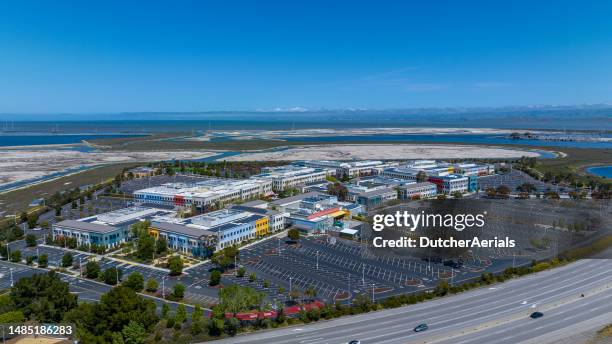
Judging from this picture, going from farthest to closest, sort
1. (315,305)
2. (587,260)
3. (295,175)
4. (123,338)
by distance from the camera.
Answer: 1. (295,175)
2. (587,260)
3. (315,305)
4. (123,338)

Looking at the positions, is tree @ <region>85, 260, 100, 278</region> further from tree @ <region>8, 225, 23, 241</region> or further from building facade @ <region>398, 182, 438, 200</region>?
building facade @ <region>398, 182, 438, 200</region>

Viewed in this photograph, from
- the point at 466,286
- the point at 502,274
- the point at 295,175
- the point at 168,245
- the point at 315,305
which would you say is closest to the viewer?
the point at 315,305

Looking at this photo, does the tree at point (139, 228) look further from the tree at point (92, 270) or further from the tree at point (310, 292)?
the tree at point (310, 292)

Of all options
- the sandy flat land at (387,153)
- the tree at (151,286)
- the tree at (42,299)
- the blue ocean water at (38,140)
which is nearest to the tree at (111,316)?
the tree at (42,299)

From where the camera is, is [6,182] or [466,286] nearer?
[466,286]

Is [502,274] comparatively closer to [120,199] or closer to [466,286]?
[466,286]

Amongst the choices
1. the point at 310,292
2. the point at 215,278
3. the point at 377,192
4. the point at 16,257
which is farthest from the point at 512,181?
the point at 16,257

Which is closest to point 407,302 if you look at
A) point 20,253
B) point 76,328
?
point 76,328

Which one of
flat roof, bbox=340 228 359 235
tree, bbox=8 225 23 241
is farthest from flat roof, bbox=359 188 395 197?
tree, bbox=8 225 23 241
